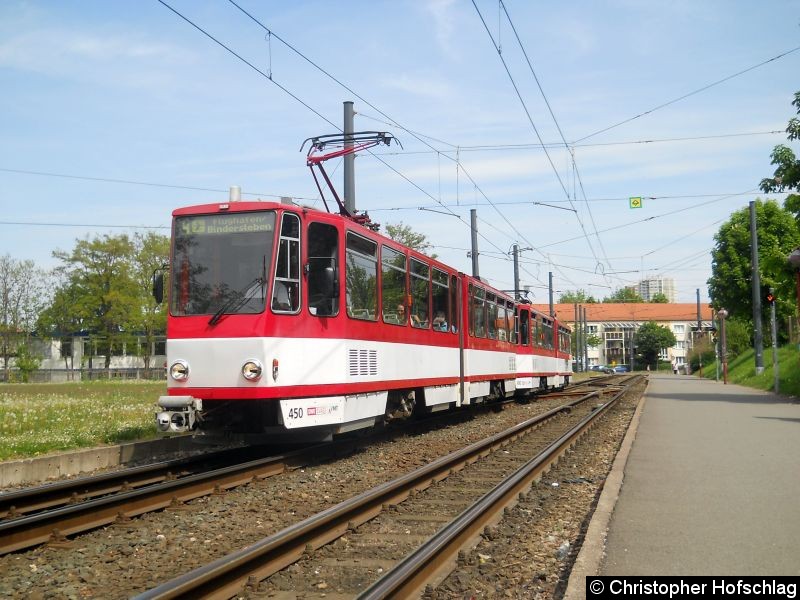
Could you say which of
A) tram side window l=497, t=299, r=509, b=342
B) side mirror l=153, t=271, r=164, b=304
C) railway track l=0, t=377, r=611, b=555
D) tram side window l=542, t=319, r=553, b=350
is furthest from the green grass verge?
side mirror l=153, t=271, r=164, b=304

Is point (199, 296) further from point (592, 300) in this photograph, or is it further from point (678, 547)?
point (592, 300)

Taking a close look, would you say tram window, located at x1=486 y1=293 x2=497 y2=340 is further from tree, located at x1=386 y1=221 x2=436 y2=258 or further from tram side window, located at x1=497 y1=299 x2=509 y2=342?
tree, located at x1=386 y1=221 x2=436 y2=258

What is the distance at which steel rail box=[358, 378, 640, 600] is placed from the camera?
500cm

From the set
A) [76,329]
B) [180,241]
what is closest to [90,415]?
[180,241]

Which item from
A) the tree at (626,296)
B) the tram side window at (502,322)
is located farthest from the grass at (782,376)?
the tree at (626,296)

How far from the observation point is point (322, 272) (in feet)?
34.6

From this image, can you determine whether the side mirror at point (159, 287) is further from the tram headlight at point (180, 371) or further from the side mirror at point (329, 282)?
the side mirror at point (329, 282)

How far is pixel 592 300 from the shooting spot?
152750 millimetres

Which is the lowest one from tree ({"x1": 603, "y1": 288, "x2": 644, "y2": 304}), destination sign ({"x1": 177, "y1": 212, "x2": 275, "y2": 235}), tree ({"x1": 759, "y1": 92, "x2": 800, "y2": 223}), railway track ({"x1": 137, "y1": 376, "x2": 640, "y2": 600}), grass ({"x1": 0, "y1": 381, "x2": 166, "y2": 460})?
railway track ({"x1": 137, "y1": 376, "x2": 640, "y2": 600})

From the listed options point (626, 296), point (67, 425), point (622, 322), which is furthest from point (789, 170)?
point (626, 296)

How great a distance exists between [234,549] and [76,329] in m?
53.5

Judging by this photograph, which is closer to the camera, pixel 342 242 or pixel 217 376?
pixel 217 376

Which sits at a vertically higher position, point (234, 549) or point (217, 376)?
point (217, 376)

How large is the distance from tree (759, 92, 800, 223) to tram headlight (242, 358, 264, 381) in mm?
17312
